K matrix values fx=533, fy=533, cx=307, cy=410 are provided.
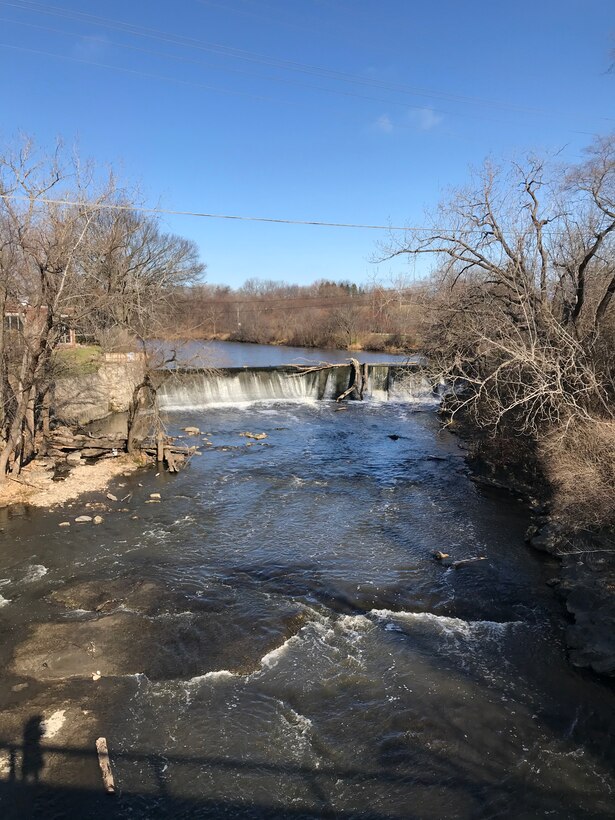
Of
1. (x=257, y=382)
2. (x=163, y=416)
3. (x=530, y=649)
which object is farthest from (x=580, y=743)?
(x=257, y=382)

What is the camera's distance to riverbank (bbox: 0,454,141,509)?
1203cm

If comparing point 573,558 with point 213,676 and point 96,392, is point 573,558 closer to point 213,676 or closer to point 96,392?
point 213,676

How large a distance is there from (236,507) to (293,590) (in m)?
3.94

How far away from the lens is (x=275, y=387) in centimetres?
2730

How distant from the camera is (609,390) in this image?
12.5 meters

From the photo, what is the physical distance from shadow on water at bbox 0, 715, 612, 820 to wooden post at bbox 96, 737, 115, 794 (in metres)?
0.06

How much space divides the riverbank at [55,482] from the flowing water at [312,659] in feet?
3.11

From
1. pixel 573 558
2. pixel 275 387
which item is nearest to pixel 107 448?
pixel 573 558

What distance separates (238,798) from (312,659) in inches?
82.5

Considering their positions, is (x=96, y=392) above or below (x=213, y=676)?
above

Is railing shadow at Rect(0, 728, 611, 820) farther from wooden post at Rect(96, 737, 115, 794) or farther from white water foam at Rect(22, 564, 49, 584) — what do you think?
white water foam at Rect(22, 564, 49, 584)

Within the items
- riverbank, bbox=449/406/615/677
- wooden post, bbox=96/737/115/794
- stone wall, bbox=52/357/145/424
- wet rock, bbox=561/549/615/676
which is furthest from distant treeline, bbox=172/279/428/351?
wooden post, bbox=96/737/115/794

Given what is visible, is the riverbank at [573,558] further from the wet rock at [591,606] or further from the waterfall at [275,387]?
the waterfall at [275,387]

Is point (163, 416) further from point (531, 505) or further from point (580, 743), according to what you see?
point (580, 743)
